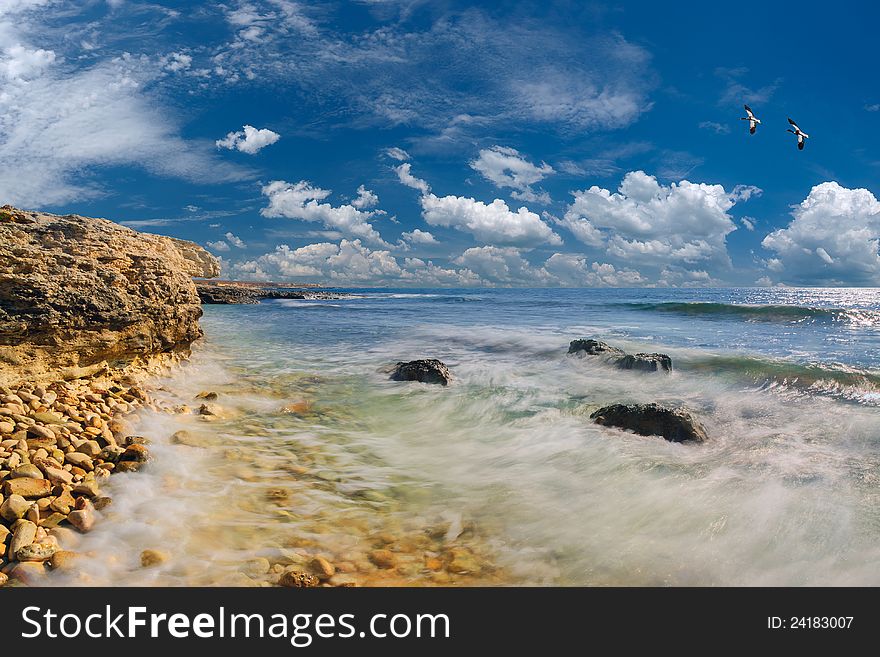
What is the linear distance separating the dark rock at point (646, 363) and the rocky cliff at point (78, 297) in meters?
11.2

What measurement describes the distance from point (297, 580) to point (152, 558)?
114cm

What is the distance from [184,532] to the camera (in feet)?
11.8

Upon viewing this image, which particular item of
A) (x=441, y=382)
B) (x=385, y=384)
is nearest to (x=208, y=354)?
(x=385, y=384)

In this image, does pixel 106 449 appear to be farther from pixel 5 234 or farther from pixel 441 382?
pixel 441 382

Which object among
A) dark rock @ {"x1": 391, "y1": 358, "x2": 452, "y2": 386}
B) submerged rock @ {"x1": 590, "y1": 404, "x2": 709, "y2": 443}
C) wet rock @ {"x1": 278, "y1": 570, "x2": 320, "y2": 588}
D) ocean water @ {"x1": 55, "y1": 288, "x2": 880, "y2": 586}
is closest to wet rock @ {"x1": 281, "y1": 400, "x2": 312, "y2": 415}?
ocean water @ {"x1": 55, "y1": 288, "x2": 880, "y2": 586}

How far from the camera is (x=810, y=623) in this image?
2.88 m

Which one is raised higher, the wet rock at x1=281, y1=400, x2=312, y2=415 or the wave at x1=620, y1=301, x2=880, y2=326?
the wave at x1=620, y1=301, x2=880, y2=326

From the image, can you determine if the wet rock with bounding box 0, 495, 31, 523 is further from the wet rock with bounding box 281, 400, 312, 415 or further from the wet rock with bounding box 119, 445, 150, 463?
the wet rock with bounding box 281, 400, 312, 415

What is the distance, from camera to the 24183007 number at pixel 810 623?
2.83m

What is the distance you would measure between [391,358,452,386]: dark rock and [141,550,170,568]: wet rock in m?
7.26

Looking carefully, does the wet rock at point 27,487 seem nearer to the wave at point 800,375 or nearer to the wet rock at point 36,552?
the wet rock at point 36,552

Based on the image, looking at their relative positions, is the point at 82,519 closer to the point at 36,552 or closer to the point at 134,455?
the point at 36,552

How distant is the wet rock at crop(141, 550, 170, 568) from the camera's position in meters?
3.18

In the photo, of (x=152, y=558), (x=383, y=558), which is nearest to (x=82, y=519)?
(x=152, y=558)
